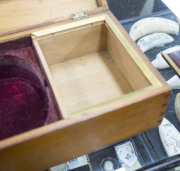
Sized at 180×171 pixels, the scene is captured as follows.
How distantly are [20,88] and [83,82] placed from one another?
36cm

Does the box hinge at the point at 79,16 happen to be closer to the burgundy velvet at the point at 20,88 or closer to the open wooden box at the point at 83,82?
the open wooden box at the point at 83,82

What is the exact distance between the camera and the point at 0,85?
1.30 m

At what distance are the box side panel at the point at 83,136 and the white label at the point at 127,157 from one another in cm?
20

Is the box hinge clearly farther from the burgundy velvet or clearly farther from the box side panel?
the box side panel

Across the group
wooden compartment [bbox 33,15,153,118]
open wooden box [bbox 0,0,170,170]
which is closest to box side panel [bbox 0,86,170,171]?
open wooden box [bbox 0,0,170,170]

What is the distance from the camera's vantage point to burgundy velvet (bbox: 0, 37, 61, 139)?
111 cm

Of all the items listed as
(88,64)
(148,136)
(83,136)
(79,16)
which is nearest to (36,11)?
(79,16)

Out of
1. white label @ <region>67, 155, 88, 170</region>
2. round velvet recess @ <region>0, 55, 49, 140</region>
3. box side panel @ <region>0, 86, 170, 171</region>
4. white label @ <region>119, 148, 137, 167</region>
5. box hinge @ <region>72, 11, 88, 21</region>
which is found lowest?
white label @ <region>119, 148, 137, 167</region>

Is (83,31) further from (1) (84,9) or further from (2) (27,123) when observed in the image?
(2) (27,123)

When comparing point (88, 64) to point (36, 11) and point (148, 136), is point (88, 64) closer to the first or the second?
point (36, 11)

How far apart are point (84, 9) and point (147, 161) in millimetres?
920

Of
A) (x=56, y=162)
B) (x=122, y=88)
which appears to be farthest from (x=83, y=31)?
(x=56, y=162)

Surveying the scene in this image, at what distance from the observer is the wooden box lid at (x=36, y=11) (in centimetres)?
126

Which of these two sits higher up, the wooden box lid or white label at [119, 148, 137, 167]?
the wooden box lid
